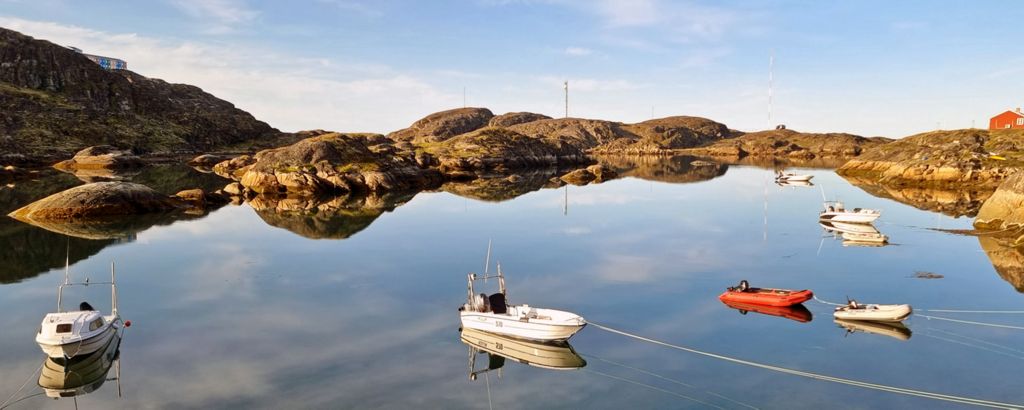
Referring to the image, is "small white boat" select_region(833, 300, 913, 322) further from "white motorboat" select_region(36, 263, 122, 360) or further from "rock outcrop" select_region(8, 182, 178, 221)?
"rock outcrop" select_region(8, 182, 178, 221)

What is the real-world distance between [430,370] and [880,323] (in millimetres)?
21796

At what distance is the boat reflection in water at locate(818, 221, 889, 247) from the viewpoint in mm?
50584

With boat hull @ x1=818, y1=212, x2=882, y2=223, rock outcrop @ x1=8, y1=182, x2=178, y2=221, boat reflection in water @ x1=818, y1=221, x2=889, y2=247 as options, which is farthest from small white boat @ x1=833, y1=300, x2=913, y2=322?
rock outcrop @ x1=8, y1=182, x2=178, y2=221

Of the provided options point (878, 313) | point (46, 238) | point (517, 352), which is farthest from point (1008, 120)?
point (46, 238)

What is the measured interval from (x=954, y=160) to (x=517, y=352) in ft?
343

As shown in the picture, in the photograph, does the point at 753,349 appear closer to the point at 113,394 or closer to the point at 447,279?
the point at 447,279

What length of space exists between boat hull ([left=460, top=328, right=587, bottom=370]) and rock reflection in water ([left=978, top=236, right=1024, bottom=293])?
29.5m

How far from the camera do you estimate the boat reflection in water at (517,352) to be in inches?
944

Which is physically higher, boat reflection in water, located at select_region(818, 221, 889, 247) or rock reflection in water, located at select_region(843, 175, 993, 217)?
rock reflection in water, located at select_region(843, 175, 993, 217)

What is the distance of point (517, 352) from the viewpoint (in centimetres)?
2541

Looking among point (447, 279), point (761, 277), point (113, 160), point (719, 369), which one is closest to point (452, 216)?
point (447, 279)

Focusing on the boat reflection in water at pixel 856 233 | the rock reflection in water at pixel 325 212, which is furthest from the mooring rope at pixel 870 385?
the rock reflection in water at pixel 325 212

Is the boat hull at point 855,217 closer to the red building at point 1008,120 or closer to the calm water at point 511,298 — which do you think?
the calm water at point 511,298

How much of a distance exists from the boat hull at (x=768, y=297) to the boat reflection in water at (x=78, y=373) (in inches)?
1127
